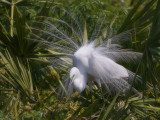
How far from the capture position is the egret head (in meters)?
2.28

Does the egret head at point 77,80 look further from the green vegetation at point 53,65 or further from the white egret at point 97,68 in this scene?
the green vegetation at point 53,65

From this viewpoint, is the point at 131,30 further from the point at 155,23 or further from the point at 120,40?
the point at 155,23

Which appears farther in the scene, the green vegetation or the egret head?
the egret head

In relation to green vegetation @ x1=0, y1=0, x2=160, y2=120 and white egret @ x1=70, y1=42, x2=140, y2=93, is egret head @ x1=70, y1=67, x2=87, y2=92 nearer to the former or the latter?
white egret @ x1=70, y1=42, x2=140, y2=93

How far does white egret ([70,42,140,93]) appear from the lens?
2352 mm

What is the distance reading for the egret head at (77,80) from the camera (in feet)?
7.47

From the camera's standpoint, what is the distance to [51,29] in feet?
8.68

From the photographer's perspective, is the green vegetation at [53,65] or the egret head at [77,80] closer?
the green vegetation at [53,65]

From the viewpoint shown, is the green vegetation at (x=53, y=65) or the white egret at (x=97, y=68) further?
the white egret at (x=97, y=68)

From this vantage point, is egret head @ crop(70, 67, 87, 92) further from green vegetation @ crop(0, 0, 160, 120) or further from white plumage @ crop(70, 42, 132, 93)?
green vegetation @ crop(0, 0, 160, 120)

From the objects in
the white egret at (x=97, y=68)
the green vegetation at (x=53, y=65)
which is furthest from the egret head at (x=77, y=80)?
the green vegetation at (x=53, y=65)

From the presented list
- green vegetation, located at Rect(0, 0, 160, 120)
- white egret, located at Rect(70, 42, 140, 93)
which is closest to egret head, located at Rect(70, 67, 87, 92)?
white egret, located at Rect(70, 42, 140, 93)

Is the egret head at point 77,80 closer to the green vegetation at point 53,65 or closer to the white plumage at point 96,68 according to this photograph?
the white plumage at point 96,68

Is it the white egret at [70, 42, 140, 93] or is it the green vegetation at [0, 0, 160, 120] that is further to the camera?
the white egret at [70, 42, 140, 93]
